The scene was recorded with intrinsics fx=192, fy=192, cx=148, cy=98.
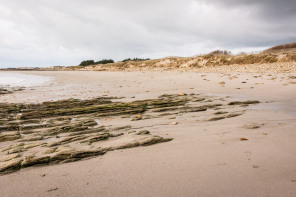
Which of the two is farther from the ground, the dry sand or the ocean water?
the ocean water

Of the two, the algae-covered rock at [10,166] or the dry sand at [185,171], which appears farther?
the algae-covered rock at [10,166]

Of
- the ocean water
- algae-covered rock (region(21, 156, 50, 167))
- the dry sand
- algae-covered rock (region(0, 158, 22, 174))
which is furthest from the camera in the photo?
the ocean water

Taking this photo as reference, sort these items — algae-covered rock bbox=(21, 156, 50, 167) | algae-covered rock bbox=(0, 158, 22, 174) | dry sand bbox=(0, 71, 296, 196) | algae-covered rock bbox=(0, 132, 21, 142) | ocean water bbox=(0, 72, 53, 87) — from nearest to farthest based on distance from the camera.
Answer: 1. dry sand bbox=(0, 71, 296, 196)
2. algae-covered rock bbox=(0, 158, 22, 174)
3. algae-covered rock bbox=(21, 156, 50, 167)
4. algae-covered rock bbox=(0, 132, 21, 142)
5. ocean water bbox=(0, 72, 53, 87)

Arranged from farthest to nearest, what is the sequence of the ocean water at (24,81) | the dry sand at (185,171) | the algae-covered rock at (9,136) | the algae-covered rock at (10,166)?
the ocean water at (24,81) → the algae-covered rock at (9,136) → the algae-covered rock at (10,166) → the dry sand at (185,171)

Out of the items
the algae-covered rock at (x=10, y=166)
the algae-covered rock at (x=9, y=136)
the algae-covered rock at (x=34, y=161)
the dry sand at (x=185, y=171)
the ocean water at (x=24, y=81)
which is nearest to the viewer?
the dry sand at (x=185, y=171)

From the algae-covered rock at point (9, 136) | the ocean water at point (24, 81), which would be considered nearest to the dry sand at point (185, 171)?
the algae-covered rock at point (9, 136)

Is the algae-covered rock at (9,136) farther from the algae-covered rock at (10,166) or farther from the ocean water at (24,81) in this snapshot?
the ocean water at (24,81)

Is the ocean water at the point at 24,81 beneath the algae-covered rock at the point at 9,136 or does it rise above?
above

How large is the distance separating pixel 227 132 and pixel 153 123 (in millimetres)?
1390

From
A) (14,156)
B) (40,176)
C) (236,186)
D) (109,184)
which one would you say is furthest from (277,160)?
(14,156)

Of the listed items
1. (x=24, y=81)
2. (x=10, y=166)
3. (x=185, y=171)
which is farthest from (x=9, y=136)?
(x=24, y=81)

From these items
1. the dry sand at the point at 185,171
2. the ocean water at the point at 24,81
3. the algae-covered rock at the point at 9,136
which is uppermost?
the ocean water at the point at 24,81

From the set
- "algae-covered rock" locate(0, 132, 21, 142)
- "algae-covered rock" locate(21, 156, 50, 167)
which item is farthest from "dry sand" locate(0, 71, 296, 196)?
"algae-covered rock" locate(0, 132, 21, 142)

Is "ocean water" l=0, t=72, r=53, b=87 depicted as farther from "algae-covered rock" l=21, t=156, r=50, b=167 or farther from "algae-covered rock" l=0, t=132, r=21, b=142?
"algae-covered rock" l=21, t=156, r=50, b=167
